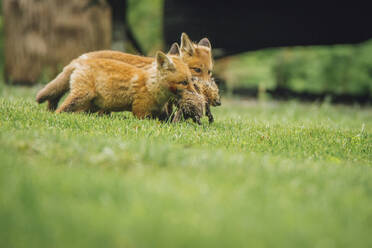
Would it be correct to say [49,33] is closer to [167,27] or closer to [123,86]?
[167,27]

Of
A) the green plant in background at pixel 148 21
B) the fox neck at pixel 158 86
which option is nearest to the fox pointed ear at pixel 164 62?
the fox neck at pixel 158 86

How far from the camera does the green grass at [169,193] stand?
181 cm

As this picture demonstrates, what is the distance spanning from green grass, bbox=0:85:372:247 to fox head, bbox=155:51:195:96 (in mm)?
1082

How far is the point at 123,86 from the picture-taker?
515cm

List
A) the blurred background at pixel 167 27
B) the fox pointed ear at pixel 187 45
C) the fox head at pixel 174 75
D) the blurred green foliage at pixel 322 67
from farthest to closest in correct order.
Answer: the blurred green foliage at pixel 322 67, the blurred background at pixel 167 27, the fox pointed ear at pixel 187 45, the fox head at pixel 174 75

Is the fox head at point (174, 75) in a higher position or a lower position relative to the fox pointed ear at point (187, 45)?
lower

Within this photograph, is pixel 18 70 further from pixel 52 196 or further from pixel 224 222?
pixel 224 222

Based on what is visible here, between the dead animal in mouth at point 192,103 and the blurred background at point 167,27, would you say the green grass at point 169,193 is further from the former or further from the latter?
the blurred background at point 167,27

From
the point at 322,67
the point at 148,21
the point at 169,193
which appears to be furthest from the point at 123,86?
the point at 148,21

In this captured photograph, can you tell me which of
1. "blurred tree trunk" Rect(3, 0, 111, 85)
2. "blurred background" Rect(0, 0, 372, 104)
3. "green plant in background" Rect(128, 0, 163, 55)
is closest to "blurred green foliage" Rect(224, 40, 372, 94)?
"green plant in background" Rect(128, 0, 163, 55)

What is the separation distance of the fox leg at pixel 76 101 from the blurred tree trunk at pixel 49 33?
208 inches

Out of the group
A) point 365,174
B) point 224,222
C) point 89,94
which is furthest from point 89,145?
point 365,174

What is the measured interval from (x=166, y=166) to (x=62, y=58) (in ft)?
26.6

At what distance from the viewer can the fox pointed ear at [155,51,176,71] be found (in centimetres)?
489
